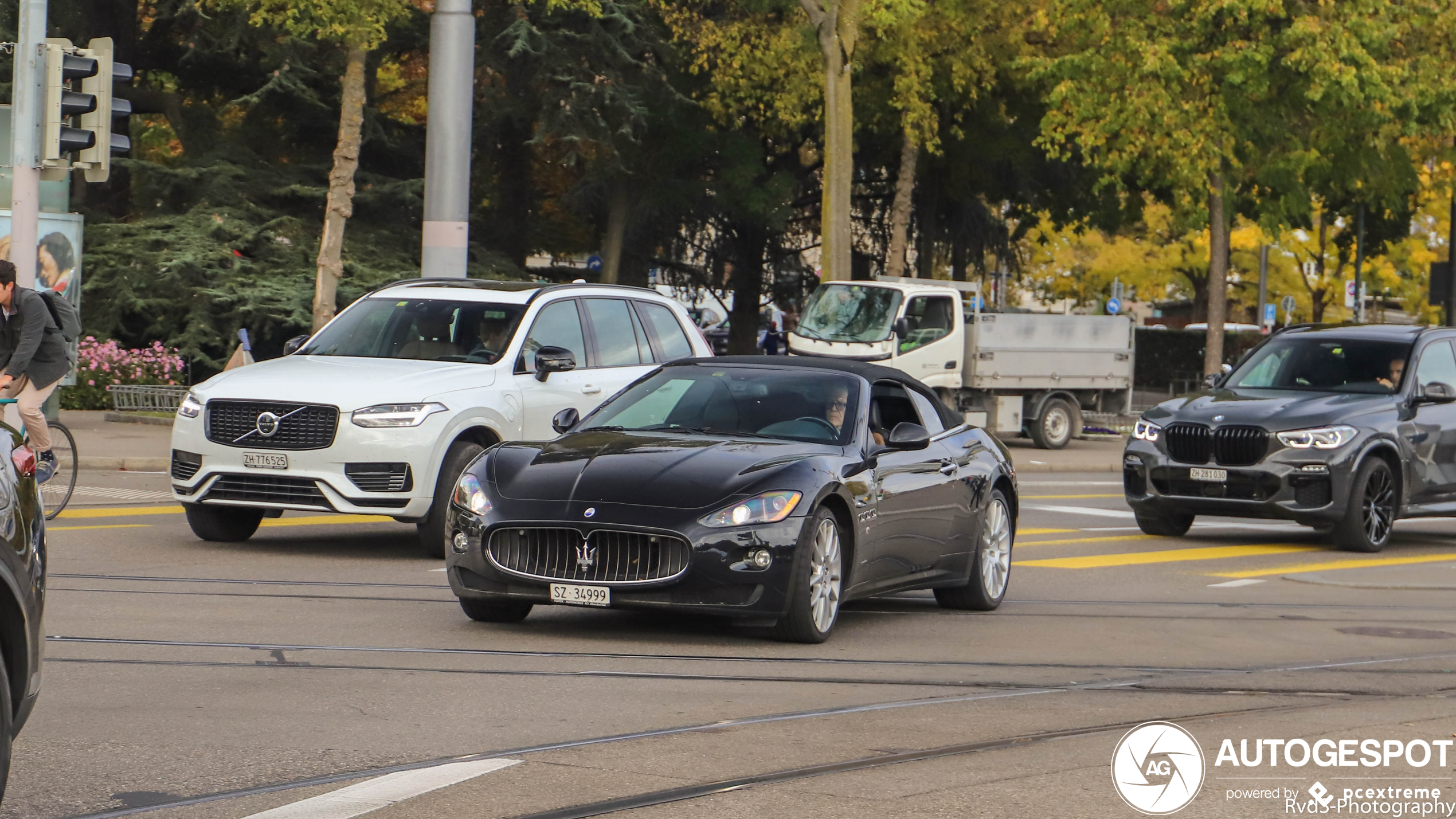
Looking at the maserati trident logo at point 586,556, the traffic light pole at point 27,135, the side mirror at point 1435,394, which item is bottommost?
the maserati trident logo at point 586,556

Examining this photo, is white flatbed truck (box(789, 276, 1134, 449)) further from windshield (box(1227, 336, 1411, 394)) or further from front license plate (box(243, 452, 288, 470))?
front license plate (box(243, 452, 288, 470))

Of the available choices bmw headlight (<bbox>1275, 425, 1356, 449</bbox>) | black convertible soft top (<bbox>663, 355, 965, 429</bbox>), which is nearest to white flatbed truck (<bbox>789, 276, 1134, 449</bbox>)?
bmw headlight (<bbox>1275, 425, 1356, 449</bbox>)

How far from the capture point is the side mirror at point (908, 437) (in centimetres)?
1052

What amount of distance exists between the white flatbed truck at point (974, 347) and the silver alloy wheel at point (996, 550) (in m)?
16.6

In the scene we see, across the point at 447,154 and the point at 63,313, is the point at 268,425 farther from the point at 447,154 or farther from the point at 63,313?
the point at 447,154

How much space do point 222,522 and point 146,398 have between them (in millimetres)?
14036

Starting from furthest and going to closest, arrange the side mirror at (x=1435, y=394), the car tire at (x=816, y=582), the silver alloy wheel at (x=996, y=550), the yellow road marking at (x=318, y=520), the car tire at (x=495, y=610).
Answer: the side mirror at (x=1435, y=394)
the yellow road marking at (x=318, y=520)
the silver alloy wheel at (x=996, y=550)
the car tire at (x=495, y=610)
the car tire at (x=816, y=582)

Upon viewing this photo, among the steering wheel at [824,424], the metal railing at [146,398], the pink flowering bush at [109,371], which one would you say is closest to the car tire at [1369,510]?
the steering wheel at [824,424]

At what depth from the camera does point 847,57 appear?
99.7ft

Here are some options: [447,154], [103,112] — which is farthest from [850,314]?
[103,112]

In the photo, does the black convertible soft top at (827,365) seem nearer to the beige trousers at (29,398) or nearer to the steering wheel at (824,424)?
the steering wheel at (824,424)

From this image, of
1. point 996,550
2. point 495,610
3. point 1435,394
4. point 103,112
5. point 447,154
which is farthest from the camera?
point 447,154

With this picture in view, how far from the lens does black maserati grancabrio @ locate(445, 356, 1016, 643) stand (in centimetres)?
940

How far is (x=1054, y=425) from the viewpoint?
31.1 meters
